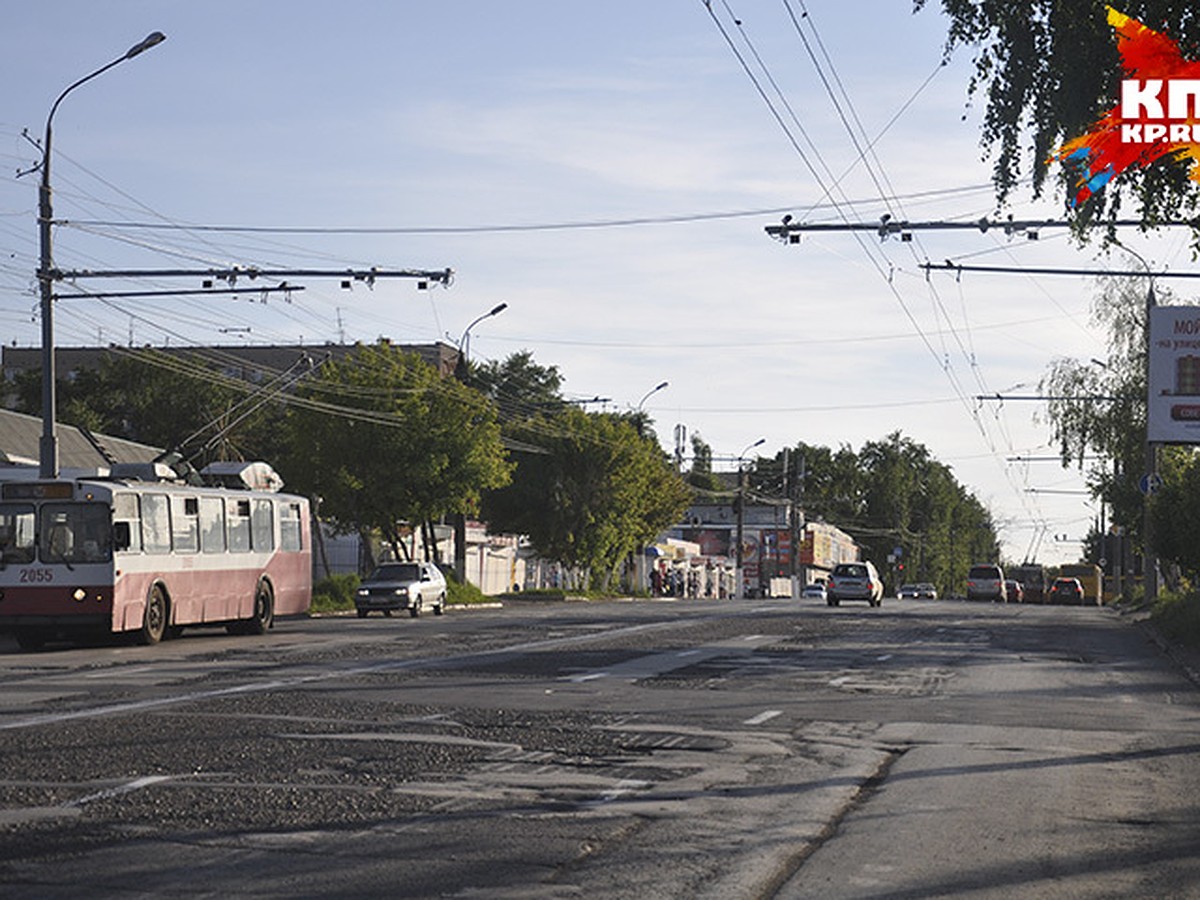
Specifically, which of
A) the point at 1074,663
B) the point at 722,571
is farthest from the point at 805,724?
the point at 722,571

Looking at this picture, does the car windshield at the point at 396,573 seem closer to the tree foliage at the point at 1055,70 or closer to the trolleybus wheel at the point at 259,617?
the trolleybus wheel at the point at 259,617

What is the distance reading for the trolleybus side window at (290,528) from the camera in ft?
123

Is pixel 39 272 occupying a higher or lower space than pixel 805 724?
higher

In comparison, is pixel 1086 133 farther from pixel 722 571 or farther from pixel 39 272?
pixel 722 571

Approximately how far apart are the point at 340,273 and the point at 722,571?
10392cm

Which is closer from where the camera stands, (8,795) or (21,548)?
(8,795)

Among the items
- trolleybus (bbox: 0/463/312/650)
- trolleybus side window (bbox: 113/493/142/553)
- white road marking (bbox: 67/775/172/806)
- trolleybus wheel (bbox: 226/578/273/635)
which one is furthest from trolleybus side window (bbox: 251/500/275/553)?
white road marking (bbox: 67/775/172/806)

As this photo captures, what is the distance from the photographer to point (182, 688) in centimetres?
1822

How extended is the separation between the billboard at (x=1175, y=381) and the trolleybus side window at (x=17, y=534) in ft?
92.4

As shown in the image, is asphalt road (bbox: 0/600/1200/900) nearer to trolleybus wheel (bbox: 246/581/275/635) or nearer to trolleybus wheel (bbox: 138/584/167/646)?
trolleybus wheel (bbox: 138/584/167/646)

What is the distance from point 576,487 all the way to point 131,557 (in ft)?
182

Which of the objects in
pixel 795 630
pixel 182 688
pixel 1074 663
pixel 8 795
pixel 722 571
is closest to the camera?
pixel 8 795

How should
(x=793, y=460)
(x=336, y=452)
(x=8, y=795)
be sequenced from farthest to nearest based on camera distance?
(x=793, y=460) → (x=336, y=452) → (x=8, y=795)

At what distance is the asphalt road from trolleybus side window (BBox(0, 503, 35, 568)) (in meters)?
6.06
